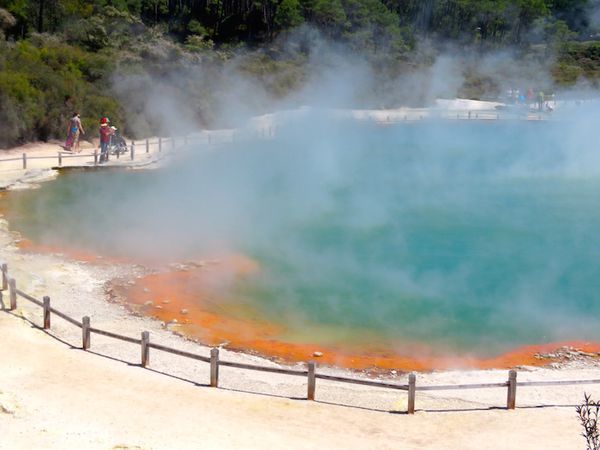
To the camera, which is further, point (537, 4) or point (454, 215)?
point (537, 4)

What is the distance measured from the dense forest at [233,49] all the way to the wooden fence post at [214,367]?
18320 millimetres

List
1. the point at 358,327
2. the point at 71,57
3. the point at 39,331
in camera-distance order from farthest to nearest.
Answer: the point at 71,57, the point at 358,327, the point at 39,331

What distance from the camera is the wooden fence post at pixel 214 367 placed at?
9.66m

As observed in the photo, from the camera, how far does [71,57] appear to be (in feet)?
107

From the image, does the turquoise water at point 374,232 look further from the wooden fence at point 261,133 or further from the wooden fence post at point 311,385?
the wooden fence post at point 311,385

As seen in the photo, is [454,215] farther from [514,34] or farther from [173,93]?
[514,34]

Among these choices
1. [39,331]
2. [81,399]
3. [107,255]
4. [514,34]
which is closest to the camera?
[81,399]

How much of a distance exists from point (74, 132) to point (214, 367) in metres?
18.4

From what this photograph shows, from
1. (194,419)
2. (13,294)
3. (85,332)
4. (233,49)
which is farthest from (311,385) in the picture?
(233,49)

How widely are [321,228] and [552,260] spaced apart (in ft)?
16.6

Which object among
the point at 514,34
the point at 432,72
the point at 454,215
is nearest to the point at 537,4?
the point at 514,34

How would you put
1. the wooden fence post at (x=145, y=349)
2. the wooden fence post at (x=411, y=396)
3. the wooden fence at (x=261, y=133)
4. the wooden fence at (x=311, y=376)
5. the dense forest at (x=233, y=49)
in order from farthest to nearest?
the dense forest at (x=233, y=49)
the wooden fence at (x=261, y=133)
the wooden fence post at (x=145, y=349)
the wooden fence at (x=311, y=376)
the wooden fence post at (x=411, y=396)

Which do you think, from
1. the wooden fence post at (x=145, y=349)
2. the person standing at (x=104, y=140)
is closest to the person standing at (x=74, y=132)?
the person standing at (x=104, y=140)

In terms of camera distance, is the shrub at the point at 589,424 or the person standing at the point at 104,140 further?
the person standing at the point at 104,140
